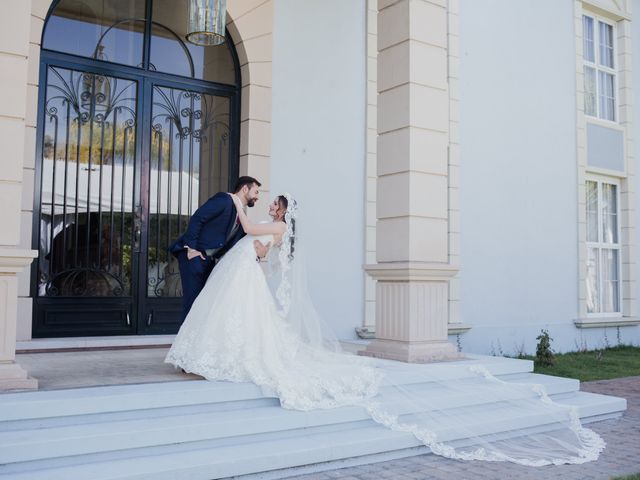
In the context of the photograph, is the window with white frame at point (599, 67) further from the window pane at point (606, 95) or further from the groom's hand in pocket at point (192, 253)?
the groom's hand in pocket at point (192, 253)

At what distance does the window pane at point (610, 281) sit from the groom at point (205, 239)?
825 centimetres

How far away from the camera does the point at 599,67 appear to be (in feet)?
38.2

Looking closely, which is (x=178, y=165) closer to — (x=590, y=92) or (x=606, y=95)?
(x=590, y=92)

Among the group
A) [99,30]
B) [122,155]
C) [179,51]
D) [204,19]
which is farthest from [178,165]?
[204,19]

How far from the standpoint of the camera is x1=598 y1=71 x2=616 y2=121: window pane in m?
11.7

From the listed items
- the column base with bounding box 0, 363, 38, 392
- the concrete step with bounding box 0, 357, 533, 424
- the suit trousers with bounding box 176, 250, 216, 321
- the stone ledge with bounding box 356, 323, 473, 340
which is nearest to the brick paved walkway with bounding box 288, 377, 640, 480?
the concrete step with bounding box 0, 357, 533, 424

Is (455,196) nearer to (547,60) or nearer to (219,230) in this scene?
(547,60)

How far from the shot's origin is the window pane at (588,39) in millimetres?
11516

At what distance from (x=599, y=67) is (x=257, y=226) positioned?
8.90m

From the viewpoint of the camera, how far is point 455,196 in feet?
30.9

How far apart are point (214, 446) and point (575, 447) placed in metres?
2.78

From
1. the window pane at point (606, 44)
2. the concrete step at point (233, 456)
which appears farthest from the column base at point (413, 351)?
the window pane at point (606, 44)

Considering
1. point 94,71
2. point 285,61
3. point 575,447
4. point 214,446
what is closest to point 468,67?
point 285,61

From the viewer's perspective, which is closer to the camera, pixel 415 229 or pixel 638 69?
pixel 415 229
